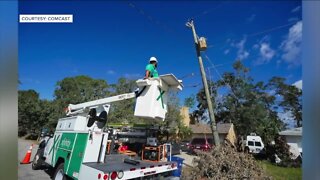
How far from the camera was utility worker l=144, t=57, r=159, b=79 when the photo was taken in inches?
170

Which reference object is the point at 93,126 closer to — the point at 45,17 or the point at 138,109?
Result: the point at 138,109

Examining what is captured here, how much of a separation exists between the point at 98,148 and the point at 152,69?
1.73 metres

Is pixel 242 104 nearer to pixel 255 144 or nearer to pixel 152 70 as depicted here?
pixel 255 144

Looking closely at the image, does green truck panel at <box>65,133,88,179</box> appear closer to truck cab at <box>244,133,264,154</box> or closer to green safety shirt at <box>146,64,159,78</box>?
green safety shirt at <box>146,64,159,78</box>

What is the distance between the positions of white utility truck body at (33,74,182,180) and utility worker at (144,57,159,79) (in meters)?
0.17

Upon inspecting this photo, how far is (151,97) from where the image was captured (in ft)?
13.5

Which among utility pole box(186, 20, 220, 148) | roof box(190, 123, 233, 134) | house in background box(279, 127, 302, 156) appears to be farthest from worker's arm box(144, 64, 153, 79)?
roof box(190, 123, 233, 134)

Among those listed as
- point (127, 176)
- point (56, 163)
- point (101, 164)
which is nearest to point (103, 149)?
point (101, 164)

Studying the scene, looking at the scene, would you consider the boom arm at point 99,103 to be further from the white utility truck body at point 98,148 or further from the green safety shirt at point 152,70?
the green safety shirt at point 152,70

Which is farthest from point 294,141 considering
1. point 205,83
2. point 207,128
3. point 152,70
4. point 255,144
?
point 152,70

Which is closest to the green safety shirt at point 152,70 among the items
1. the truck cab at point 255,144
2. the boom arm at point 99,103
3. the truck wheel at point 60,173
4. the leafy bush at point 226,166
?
the boom arm at point 99,103

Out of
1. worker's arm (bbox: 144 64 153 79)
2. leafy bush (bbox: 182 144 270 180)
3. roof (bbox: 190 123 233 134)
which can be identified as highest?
worker's arm (bbox: 144 64 153 79)

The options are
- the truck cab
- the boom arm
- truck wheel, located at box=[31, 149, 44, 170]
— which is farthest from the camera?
the truck cab

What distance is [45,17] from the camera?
2.85 m
